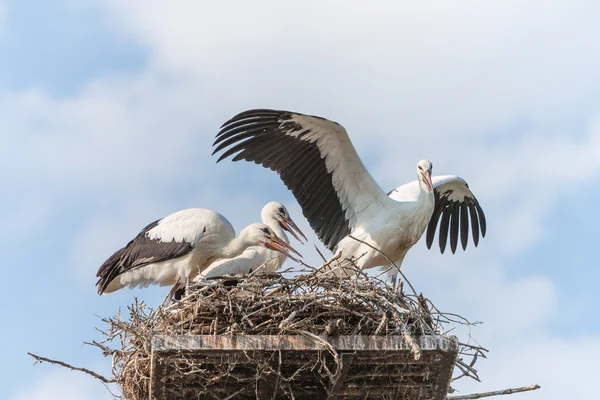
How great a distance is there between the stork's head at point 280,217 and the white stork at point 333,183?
0.70 metres

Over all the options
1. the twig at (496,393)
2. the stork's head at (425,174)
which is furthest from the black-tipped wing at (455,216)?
the twig at (496,393)

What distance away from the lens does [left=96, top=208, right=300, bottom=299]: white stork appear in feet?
31.1

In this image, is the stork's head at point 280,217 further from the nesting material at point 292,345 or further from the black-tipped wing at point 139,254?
the nesting material at point 292,345

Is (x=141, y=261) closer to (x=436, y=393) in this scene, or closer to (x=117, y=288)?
(x=117, y=288)

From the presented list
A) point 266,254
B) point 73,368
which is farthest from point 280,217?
point 73,368

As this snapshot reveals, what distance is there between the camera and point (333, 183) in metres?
9.01

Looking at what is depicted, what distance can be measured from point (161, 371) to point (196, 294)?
535mm

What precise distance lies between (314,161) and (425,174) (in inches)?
36.5

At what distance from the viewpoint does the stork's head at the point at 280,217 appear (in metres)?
9.77

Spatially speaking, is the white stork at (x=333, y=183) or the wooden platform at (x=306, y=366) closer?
the wooden platform at (x=306, y=366)

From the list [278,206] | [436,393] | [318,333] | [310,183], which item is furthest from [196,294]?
[278,206]

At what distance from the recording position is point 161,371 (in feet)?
20.5

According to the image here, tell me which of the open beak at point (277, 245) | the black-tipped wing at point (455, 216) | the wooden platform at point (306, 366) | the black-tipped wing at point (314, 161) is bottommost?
the wooden platform at point (306, 366)

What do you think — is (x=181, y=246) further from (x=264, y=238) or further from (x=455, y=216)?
(x=455, y=216)
